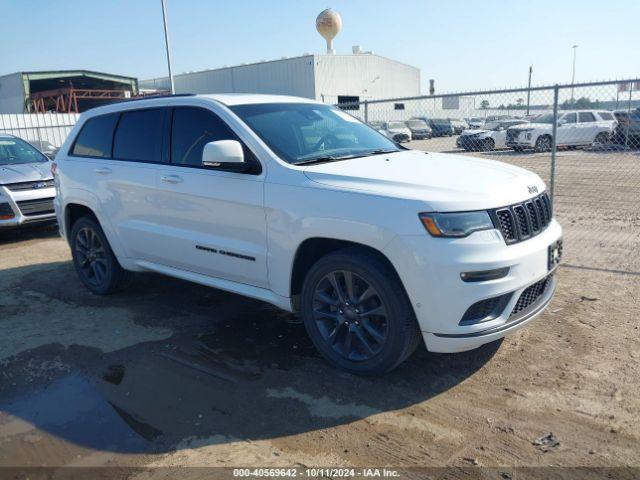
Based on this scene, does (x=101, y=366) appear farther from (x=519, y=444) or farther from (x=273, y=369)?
(x=519, y=444)

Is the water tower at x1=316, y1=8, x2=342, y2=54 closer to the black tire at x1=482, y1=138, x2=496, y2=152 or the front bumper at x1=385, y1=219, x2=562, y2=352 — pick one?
the black tire at x1=482, y1=138, x2=496, y2=152

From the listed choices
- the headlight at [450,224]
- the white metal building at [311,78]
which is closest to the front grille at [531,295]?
the headlight at [450,224]

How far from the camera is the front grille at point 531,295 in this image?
3.50 meters

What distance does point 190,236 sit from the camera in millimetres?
4461

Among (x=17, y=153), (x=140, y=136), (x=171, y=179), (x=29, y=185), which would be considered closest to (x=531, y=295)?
(x=171, y=179)

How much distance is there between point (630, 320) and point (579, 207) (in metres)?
5.91

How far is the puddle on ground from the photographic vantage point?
3139 mm

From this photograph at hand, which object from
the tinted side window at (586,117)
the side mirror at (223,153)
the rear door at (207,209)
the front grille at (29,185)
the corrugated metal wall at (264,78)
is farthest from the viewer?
the corrugated metal wall at (264,78)

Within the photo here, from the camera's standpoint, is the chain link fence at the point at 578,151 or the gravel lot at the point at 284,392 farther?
the chain link fence at the point at 578,151

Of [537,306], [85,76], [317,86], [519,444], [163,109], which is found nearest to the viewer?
[519,444]

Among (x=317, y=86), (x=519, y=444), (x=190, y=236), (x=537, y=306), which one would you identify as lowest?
(x=519, y=444)

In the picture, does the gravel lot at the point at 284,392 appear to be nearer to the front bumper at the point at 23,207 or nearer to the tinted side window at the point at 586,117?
the front bumper at the point at 23,207

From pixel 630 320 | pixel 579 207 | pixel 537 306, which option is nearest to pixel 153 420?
pixel 537 306

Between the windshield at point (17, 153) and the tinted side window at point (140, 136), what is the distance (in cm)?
515
